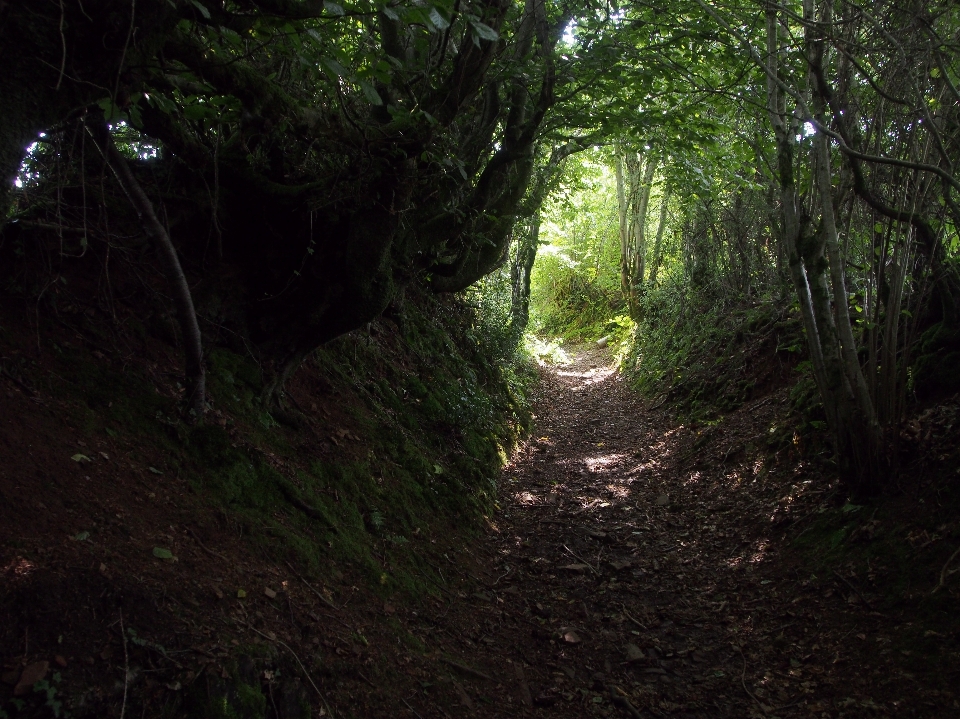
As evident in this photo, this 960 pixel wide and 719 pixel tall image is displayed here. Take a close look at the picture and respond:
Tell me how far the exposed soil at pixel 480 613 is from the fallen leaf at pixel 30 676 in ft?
0.06

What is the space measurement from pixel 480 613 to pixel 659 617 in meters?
1.55

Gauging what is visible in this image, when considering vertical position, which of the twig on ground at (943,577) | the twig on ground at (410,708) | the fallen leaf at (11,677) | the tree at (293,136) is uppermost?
the tree at (293,136)

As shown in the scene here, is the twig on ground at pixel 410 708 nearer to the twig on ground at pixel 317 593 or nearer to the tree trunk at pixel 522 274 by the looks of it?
the twig on ground at pixel 317 593

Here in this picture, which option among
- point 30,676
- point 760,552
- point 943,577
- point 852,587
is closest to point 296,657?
point 30,676

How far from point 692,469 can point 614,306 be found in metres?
16.3

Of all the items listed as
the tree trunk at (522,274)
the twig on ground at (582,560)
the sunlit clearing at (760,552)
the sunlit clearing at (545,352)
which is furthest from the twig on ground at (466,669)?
the sunlit clearing at (545,352)

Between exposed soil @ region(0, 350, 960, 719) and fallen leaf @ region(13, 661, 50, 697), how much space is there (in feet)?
0.06

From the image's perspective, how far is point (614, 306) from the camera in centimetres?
2430

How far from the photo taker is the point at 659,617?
17.6ft

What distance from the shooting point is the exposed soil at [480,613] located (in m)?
2.79

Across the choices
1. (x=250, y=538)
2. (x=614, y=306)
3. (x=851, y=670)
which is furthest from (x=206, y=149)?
(x=614, y=306)

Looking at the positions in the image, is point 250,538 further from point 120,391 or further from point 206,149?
point 206,149

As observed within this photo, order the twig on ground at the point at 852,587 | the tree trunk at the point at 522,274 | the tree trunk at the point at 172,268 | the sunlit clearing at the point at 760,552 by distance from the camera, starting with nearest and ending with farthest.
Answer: the tree trunk at the point at 172,268
the twig on ground at the point at 852,587
the sunlit clearing at the point at 760,552
the tree trunk at the point at 522,274

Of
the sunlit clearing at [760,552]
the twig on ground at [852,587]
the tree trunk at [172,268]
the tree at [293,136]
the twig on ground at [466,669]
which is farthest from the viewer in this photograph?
the sunlit clearing at [760,552]
